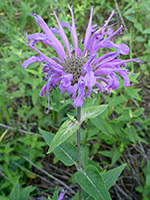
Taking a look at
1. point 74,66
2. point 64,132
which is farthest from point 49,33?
point 64,132

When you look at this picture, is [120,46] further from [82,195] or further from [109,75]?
[82,195]

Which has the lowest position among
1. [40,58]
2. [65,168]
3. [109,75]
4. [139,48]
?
[65,168]

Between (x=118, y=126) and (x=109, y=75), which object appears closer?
(x=109, y=75)

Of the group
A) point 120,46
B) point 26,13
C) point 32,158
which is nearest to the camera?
point 120,46

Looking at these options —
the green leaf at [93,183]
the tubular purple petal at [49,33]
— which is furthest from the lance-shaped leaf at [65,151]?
the tubular purple petal at [49,33]

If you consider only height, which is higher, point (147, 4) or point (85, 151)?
point (147, 4)

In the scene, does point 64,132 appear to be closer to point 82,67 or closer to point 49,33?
point 82,67

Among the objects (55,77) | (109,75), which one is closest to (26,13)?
(55,77)
